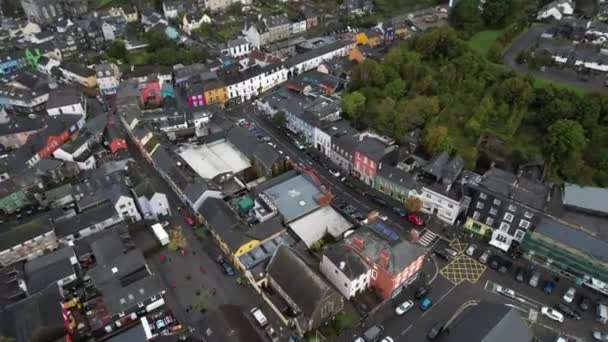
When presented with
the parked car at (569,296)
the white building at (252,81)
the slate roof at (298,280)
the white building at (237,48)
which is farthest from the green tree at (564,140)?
the white building at (237,48)

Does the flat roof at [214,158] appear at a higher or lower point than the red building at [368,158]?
lower

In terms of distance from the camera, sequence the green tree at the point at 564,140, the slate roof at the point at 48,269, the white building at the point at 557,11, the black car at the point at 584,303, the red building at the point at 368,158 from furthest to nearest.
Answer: the white building at the point at 557,11
the green tree at the point at 564,140
the red building at the point at 368,158
the slate roof at the point at 48,269
the black car at the point at 584,303

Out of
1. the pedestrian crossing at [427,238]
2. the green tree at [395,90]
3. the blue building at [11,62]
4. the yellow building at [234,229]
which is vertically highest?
the green tree at [395,90]

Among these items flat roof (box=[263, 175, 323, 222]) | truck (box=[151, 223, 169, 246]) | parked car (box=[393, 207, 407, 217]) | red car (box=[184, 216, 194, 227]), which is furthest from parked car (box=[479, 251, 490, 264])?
truck (box=[151, 223, 169, 246])

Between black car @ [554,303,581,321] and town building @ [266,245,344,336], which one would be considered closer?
town building @ [266,245,344,336]

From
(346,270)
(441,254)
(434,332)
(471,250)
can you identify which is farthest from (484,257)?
(346,270)

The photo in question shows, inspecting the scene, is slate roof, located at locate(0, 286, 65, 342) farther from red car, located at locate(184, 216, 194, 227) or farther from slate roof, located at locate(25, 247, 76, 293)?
red car, located at locate(184, 216, 194, 227)

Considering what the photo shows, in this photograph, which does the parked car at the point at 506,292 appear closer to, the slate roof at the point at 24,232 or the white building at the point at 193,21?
the slate roof at the point at 24,232
